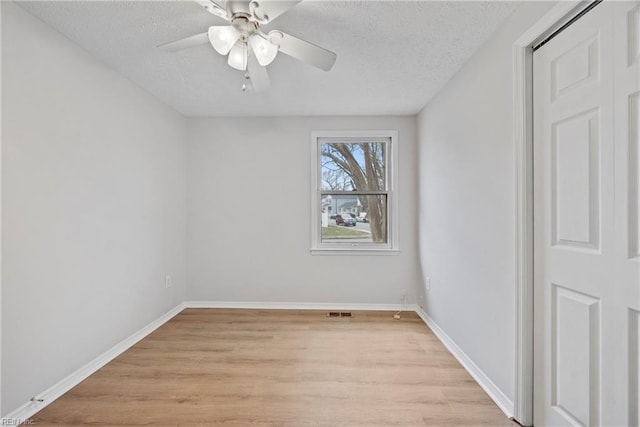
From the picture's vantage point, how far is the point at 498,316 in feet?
6.42

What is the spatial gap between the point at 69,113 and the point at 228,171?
1.82 metres

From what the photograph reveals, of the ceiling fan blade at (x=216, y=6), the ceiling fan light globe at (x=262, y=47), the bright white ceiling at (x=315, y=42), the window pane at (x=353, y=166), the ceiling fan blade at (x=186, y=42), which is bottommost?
the window pane at (x=353, y=166)

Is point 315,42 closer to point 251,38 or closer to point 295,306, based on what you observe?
point 251,38

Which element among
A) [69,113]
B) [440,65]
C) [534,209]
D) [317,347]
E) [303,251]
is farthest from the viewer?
[303,251]

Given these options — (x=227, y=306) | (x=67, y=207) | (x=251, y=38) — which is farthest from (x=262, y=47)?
(x=227, y=306)

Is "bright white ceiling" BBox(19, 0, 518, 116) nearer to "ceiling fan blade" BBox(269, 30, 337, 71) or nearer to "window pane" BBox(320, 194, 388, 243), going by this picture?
"ceiling fan blade" BBox(269, 30, 337, 71)

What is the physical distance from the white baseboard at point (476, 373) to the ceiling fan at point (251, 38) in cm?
228

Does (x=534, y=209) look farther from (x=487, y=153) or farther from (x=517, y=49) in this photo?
(x=517, y=49)

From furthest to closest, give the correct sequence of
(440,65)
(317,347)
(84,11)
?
(317,347) → (440,65) → (84,11)

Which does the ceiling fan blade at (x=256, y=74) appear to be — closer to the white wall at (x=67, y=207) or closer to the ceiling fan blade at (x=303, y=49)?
the ceiling fan blade at (x=303, y=49)

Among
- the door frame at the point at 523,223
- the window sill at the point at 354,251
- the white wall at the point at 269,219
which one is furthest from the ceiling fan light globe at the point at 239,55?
the window sill at the point at 354,251

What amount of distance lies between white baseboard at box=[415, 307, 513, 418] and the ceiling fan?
89.9 inches

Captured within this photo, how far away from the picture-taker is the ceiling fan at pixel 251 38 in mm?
1475

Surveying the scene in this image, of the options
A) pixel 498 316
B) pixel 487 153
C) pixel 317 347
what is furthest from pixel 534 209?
pixel 317 347
